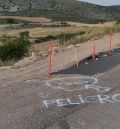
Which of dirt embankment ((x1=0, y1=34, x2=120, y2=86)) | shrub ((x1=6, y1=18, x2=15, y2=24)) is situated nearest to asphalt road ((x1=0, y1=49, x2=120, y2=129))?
dirt embankment ((x1=0, y1=34, x2=120, y2=86))

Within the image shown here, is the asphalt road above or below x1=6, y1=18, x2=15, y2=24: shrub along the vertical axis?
above

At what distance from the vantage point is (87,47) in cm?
2803

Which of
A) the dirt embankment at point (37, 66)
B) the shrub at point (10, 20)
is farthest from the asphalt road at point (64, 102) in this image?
the shrub at point (10, 20)

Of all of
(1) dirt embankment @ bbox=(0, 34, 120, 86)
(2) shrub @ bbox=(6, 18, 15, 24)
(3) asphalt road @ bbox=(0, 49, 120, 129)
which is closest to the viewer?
(3) asphalt road @ bbox=(0, 49, 120, 129)

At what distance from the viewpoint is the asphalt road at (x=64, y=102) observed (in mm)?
10438

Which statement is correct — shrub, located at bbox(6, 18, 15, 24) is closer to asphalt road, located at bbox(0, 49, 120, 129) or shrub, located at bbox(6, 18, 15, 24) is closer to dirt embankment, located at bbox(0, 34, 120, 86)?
dirt embankment, located at bbox(0, 34, 120, 86)

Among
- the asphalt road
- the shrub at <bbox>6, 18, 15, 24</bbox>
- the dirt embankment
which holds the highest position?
the asphalt road

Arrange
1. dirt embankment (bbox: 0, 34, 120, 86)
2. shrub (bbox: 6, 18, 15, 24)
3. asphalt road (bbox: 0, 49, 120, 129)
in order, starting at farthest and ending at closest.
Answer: shrub (bbox: 6, 18, 15, 24), dirt embankment (bbox: 0, 34, 120, 86), asphalt road (bbox: 0, 49, 120, 129)

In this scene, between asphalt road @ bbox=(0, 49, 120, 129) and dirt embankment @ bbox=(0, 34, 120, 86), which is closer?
asphalt road @ bbox=(0, 49, 120, 129)

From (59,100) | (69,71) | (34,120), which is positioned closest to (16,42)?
(69,71)


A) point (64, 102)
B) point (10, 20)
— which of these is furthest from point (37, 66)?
point (10, 20)

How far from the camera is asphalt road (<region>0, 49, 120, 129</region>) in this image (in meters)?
10.4

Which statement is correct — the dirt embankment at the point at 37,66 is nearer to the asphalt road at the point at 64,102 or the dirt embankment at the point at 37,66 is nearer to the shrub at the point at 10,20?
the asphalt road at the point at 64,102

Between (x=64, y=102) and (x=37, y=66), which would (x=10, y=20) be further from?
(x=64, y=102)
